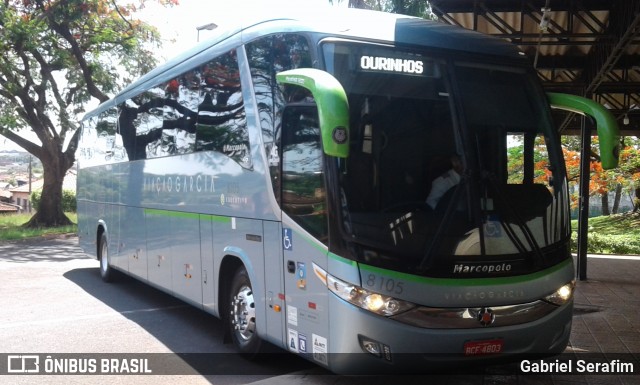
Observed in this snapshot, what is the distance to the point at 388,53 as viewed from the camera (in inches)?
212

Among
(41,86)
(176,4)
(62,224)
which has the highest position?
(176,4)

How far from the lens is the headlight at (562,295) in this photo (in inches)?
213

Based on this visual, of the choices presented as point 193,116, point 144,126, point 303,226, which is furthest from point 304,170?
point 144,126

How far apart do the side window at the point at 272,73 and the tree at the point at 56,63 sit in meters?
17.5

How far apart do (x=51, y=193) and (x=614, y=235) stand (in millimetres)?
23962

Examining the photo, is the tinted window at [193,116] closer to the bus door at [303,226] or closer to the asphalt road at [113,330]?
the bus door at [303,226]

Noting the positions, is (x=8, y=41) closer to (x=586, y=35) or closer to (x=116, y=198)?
(x=116, y=198)

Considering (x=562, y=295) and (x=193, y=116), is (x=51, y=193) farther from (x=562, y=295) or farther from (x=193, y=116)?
(x=562, y=295)

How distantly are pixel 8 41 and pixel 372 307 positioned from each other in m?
23.1

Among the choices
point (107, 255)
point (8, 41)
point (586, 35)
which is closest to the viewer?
point (586, 35)

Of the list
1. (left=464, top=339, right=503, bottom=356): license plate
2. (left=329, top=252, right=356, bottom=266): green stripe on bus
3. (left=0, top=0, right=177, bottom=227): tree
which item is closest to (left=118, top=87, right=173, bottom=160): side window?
(left=329, top=252, right=356, bottom=266): green stripe on bus

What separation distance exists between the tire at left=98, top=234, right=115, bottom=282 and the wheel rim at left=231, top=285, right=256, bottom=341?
5.99 meters

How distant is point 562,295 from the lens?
217 inches

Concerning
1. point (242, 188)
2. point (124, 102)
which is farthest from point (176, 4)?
point (242, 188)
